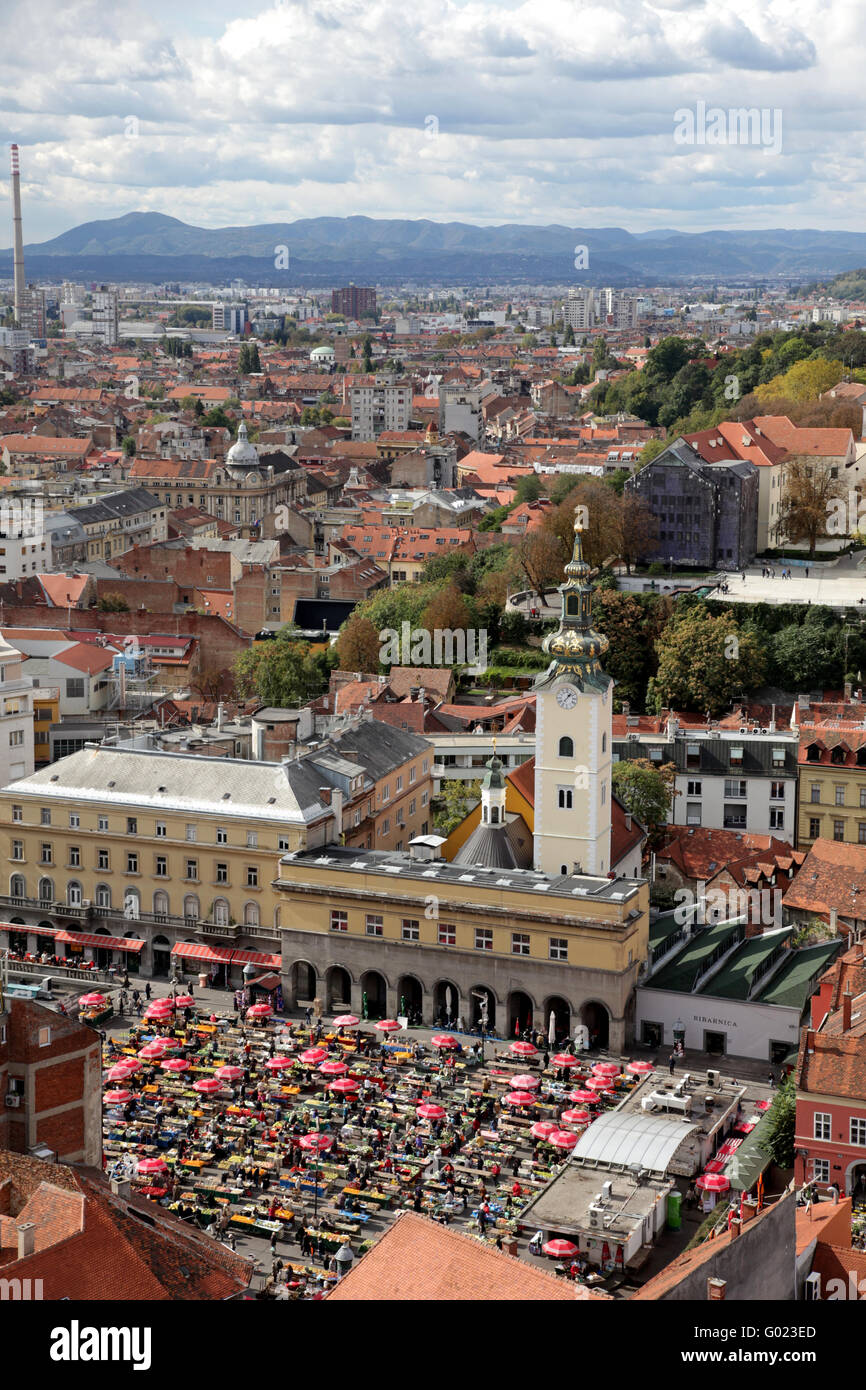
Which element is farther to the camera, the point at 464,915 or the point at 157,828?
the point at 157,828

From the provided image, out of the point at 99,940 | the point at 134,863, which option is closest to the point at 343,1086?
the point at 99,940

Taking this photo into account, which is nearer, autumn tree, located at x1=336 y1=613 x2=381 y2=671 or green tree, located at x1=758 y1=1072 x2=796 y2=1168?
green tree, located at x1=758 y1=1072 x2=796 y2=1168

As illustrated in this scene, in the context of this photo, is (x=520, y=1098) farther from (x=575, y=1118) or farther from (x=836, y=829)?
(x=836, y=829)

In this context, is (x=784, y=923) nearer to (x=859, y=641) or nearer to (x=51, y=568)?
(x=859, y=641)

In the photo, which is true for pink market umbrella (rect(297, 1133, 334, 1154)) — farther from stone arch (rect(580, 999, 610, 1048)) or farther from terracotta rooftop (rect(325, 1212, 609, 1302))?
terracotta rooftop (rect(325, 1212, 609, 1302))

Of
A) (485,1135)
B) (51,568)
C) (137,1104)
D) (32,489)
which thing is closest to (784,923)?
(485,1135)

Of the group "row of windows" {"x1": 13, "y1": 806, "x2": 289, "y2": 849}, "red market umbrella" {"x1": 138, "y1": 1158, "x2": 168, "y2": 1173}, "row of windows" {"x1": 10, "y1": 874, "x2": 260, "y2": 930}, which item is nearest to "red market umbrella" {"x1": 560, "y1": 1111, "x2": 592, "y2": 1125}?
"red market umbrella" {"x1": 138, "y1": 1158, "x2": 168, "y2": 1173}

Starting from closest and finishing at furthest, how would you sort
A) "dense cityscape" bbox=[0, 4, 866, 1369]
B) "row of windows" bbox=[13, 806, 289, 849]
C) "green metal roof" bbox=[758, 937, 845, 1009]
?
"dense cityscape" bbox=[0, 4, 866, 1369] → "green metal roof" bbox=[758, 937, 845, 1009] → "row of windows" bbox=[13, 806, 289, 849]
